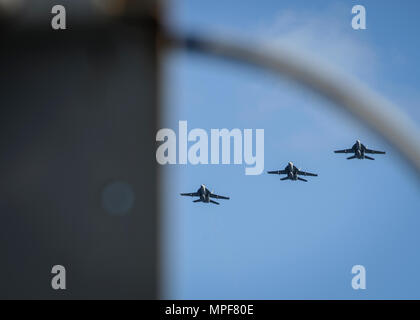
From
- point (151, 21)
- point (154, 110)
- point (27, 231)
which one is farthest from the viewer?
point (27, 231)

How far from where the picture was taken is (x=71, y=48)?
7105 millimetres

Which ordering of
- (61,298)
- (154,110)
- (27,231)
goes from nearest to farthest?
(154,110)
(61,298)
(27,231)

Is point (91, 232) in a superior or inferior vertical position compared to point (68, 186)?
inferior

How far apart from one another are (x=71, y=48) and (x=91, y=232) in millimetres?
2538

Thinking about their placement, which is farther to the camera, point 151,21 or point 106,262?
point 106,262

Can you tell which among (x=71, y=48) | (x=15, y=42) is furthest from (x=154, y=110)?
(x=15, y=42)
